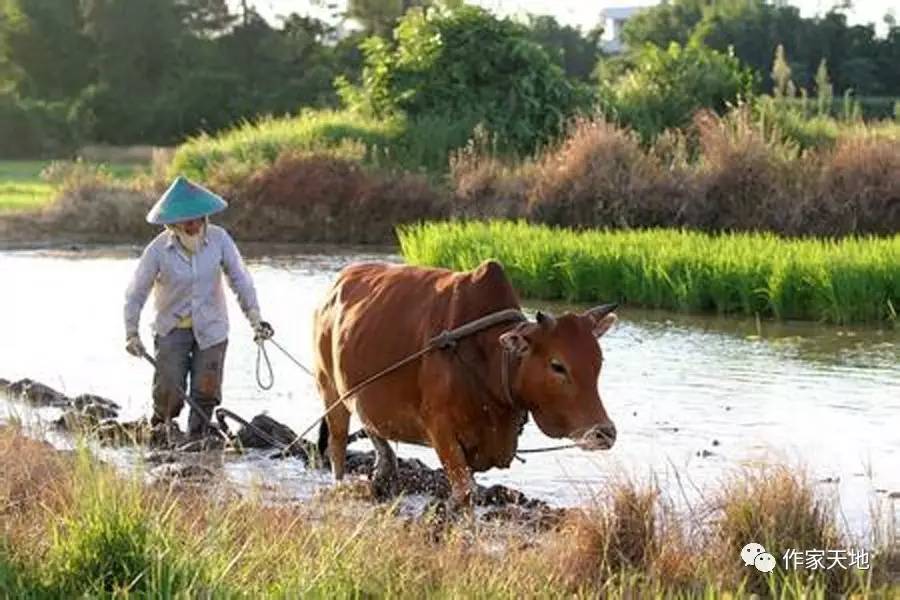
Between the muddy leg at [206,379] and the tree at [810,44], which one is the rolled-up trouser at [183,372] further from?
the tree at [810,44]

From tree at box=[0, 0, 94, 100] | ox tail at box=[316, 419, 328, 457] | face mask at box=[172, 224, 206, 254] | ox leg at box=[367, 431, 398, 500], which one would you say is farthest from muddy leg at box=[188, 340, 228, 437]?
tree at box=[0, 0, 94, 100]

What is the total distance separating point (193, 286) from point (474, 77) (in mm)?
22371

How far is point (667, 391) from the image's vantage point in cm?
1293

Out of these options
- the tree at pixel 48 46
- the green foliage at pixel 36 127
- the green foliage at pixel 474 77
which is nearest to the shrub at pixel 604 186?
the green foliage at pixel 474 77

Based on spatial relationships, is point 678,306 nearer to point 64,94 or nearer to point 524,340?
point 524,340

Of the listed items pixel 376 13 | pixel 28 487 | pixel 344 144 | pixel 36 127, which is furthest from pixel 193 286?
pixel 376 13

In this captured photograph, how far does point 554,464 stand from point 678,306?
7900mm

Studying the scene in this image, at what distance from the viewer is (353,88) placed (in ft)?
114

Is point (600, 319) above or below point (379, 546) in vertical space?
above

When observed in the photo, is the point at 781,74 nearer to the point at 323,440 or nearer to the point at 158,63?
the point at 323,440

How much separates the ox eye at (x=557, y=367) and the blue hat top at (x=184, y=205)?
10.6ft

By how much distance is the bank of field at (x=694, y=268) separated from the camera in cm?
1670

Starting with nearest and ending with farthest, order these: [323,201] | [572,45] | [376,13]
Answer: [323,201], [376,13], [572,45]

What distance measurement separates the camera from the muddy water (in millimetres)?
9781
